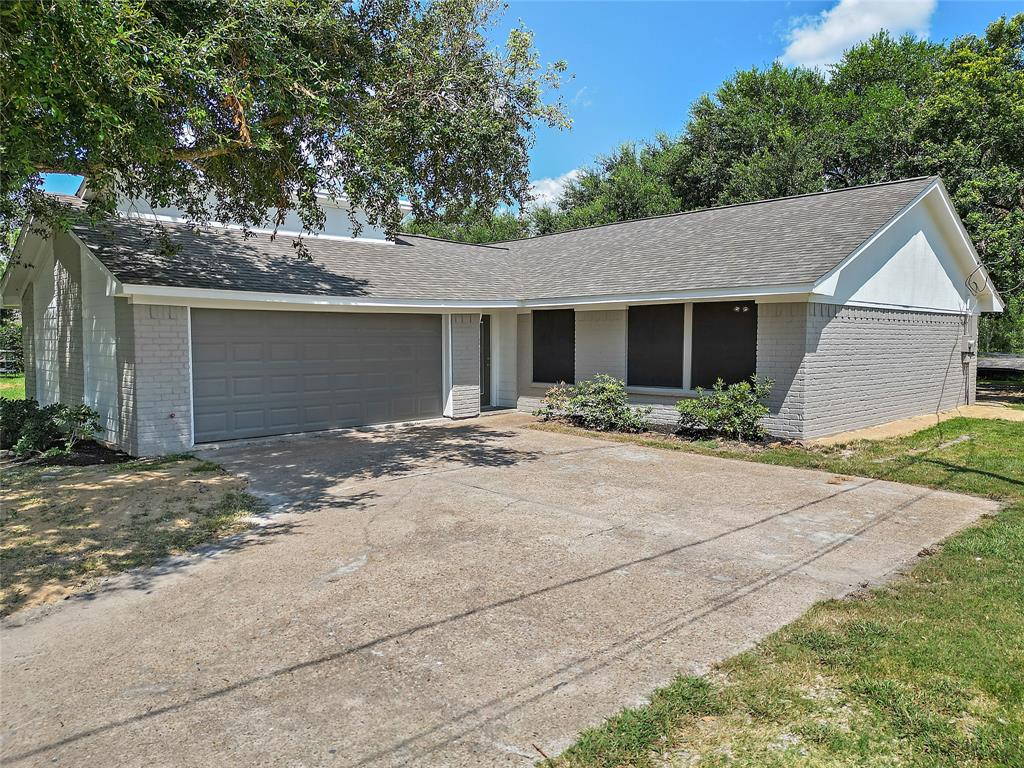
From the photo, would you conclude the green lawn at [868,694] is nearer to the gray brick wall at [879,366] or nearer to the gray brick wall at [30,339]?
the gray brick wall at [879,366]

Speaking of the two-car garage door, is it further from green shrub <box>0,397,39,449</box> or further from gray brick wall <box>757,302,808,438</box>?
gray brick wall <box>757,302,808,438</box>

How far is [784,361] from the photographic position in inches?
435

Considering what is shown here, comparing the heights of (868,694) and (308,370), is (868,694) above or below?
below

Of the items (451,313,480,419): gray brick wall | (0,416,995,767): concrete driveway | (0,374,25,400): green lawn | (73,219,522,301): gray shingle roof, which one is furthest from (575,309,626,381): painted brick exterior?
(0,374,25,400): green lawn

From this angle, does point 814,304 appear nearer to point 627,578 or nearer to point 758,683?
point 627,578

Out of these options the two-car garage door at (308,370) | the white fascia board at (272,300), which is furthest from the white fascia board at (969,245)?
the two-car garage door at (308,370)

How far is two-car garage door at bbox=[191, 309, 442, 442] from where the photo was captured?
10.9 meters

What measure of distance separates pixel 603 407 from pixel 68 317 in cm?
1051

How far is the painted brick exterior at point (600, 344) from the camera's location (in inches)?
541

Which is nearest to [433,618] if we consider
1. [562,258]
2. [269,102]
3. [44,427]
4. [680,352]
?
[269,102]

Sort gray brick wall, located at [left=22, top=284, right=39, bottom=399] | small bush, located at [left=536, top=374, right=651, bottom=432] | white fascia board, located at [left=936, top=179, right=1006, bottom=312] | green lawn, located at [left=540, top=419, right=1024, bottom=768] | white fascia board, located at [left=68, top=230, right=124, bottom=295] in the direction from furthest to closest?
gray brick wall, located at [left=22, top=284, right=39, bottom=399] → white fascia board, located at [left=936, top=179, right=1006, bottom=312] → small bush, located at [left=536, top=374, right=651, bottom=432] → white fascia board, located at [left=68, top=230, right=124, bottom=295] → green lawn, located at [left=540, top=419, right=1024, bottom=768]

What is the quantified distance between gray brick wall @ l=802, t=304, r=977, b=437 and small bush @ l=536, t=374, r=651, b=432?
3165mm

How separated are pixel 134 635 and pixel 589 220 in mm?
30036

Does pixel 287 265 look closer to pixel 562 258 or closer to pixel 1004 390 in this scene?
pixel 562 258
